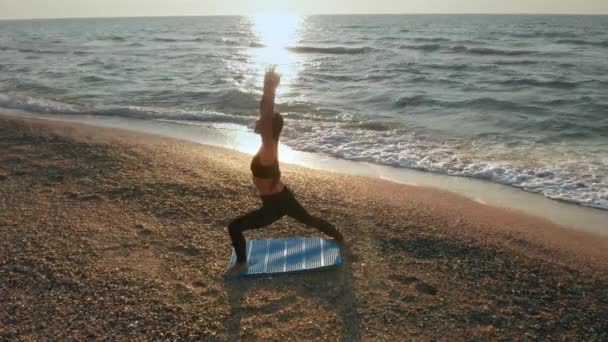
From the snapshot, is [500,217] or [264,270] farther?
[500,217]

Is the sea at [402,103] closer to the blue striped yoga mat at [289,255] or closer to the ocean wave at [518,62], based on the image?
the ocean wave at [518,62]

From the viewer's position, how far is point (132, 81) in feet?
61.4

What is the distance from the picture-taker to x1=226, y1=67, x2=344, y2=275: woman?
3.60 metres

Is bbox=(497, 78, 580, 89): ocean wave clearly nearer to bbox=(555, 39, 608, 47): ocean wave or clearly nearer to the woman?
the woman

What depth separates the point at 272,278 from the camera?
416cm

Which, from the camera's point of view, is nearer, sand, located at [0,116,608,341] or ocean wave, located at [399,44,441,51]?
sand, located at [0,116,608,341]

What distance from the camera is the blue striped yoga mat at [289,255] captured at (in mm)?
4223

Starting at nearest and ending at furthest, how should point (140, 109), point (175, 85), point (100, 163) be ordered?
point (100, 163), point (140, 109), point (175, 85)

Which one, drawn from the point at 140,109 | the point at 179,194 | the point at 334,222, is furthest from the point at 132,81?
the point at 334,222

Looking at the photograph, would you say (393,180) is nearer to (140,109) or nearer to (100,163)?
(100,163)

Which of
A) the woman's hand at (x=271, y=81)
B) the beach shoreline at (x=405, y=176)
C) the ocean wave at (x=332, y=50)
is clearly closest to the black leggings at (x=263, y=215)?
the woman's hand at (x=271, y=81)

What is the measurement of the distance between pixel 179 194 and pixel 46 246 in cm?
177

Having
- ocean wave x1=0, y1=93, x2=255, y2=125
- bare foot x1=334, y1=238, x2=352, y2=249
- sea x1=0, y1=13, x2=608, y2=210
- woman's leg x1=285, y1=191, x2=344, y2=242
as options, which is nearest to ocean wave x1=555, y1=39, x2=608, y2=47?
sea x1=0, y1=13, x2=608, y2=210

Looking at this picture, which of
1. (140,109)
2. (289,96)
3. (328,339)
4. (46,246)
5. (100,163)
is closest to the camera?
(328,339)
